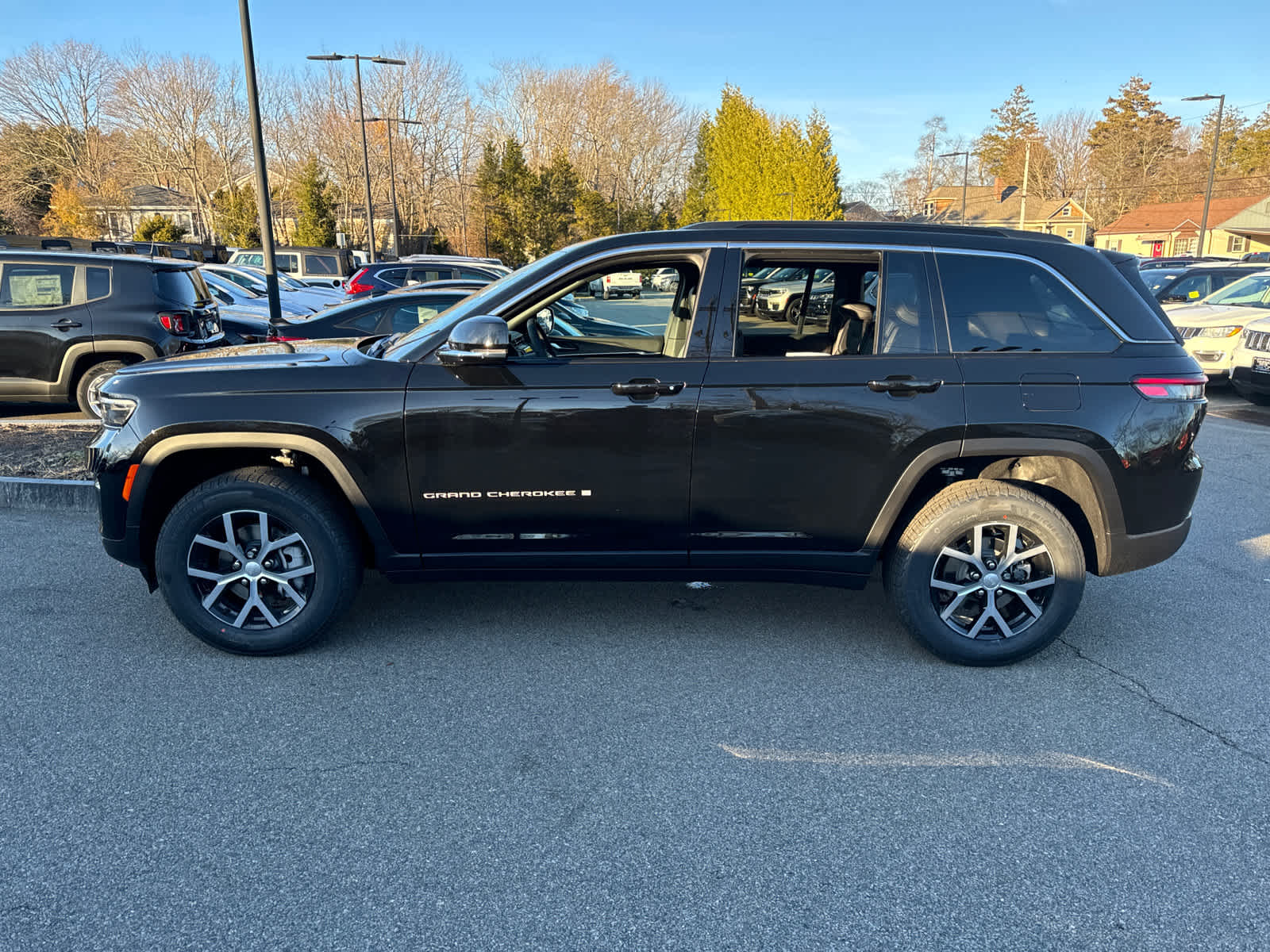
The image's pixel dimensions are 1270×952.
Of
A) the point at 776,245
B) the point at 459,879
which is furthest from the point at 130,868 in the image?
the point at 776,245

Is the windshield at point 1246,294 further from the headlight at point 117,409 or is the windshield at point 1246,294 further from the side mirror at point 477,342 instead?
the headlight at point 117,409

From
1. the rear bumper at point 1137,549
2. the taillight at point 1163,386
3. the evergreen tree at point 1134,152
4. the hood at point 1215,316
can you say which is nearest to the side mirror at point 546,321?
the taillight at point 1163,386

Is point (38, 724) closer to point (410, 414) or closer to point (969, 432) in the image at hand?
point (410, 414)

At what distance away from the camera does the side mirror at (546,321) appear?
4.25 meters

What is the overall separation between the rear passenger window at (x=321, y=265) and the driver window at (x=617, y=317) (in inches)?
1020

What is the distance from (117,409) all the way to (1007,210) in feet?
315

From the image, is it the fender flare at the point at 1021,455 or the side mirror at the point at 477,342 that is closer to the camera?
the side mirror at the point at 477,342

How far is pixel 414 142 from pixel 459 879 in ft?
213

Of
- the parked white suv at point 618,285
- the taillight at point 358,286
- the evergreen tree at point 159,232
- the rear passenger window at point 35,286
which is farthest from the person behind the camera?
the evergreen tree at point 159,232

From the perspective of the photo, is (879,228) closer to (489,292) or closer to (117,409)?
(489,292)

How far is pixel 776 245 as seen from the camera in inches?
155

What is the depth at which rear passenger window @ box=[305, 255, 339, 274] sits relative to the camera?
92.5 ft

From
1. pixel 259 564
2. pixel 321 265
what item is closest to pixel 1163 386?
pixel 259 564

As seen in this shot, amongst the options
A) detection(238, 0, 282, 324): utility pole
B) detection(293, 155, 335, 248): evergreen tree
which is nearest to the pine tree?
detection(293, 155, 335, 248): evergreen tree
